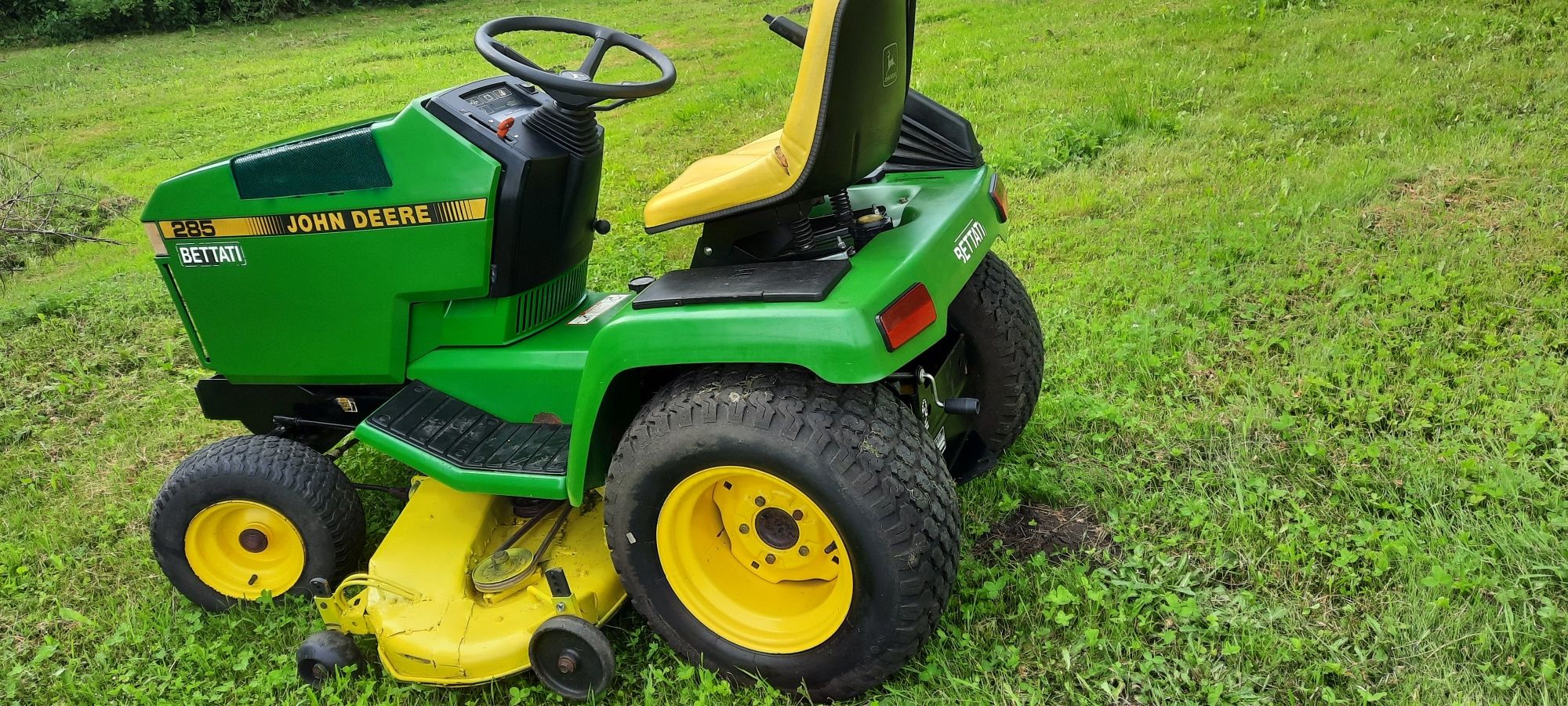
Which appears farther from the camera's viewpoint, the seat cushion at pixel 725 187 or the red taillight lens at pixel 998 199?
the red taillight lens at pixel 998 199

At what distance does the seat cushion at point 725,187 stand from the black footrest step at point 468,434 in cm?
62

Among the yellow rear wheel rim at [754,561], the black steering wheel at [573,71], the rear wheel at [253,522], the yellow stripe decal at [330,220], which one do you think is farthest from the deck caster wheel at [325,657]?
the black steering wheel at [573,71]

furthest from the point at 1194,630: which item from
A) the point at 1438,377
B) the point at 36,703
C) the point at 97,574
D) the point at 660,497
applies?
the point at 97,574

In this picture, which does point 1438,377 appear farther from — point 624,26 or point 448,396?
point 624,26

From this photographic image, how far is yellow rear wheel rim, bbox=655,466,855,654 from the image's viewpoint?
2248 millimetres

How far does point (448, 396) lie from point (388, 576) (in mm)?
521

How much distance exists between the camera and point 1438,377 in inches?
124

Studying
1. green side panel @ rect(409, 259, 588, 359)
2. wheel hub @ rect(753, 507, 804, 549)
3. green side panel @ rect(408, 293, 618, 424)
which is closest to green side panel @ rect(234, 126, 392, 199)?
green side panel @ rect(409, 259, 588, 359)

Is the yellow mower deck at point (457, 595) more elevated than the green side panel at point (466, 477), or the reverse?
the green side panel at point (466, 477)

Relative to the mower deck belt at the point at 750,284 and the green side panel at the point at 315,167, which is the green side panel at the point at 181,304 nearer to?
the green side panel at the point at 315,167

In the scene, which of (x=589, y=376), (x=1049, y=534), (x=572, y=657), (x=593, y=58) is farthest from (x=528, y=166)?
(x=1049, y=534)

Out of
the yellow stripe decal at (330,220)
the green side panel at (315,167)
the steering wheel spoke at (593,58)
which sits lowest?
the yellow stripe decal at (330,220)

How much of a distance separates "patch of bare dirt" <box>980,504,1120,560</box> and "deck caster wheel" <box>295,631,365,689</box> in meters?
1.71

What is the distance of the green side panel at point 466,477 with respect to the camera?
246 centimetres
